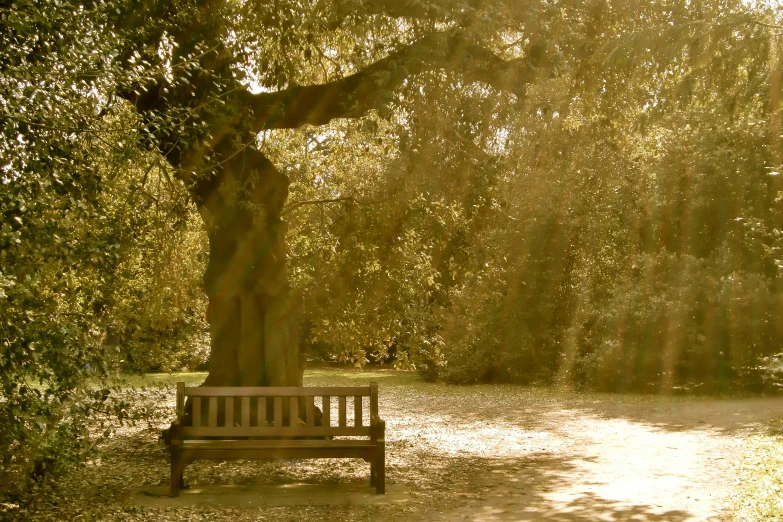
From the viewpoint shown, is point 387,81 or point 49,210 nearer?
point 49,210

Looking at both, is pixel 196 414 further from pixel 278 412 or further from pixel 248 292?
pixel 248 292

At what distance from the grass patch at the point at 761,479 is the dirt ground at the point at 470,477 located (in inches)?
6.3

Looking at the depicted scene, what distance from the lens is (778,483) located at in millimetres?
8352

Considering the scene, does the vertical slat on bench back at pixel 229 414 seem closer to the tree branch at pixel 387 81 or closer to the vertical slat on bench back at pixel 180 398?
the vertical slat on bench back at pixel 180 398

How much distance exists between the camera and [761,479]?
339 inches

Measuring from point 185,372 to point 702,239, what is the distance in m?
18.9

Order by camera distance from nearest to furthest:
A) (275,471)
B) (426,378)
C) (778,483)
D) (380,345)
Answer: (778,483), (275,471), (380,345), (426,378)

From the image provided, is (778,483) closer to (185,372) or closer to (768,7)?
(768,7)

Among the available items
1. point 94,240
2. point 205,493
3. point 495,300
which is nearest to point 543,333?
point 495,300

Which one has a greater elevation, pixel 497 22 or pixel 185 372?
pixel 497 22

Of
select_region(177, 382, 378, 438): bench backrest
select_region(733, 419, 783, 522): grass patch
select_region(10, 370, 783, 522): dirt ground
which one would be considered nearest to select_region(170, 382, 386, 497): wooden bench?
select_region(177, 382, 378, 438): bench backrest

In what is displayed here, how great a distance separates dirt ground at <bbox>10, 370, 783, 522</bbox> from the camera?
716 centimetres

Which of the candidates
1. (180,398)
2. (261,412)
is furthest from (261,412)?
(180,398)

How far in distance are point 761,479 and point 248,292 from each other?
6.19 meters
